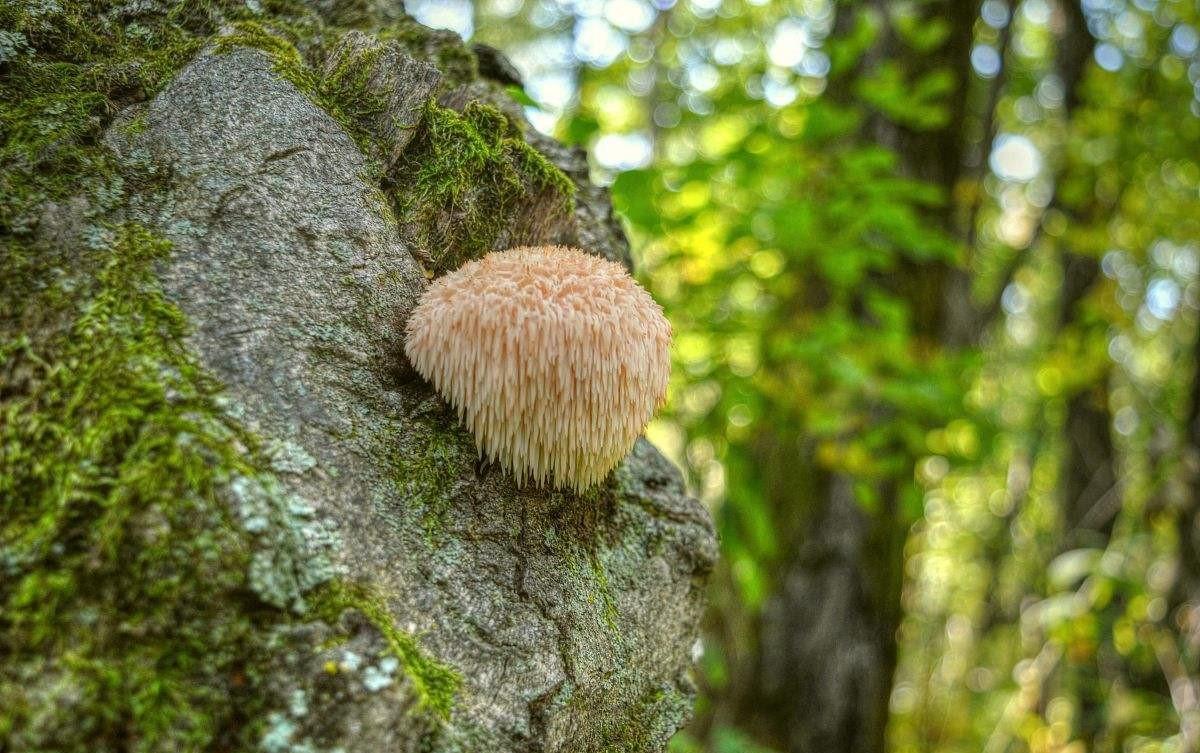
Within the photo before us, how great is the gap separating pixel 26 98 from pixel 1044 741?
818 cm

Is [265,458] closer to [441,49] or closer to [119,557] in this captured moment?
[119,557]

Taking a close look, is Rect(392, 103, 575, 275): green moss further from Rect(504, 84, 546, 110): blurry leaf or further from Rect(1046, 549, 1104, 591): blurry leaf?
Rect(1046, 549, 1104, 591): blurry leaf

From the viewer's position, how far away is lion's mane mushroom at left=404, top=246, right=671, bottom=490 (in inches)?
64.6

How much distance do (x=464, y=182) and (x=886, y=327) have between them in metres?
3.40

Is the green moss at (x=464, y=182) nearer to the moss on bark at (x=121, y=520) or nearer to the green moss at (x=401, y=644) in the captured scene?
the moss on bark at (x=121, y=520)

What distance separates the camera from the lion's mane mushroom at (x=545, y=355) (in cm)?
164

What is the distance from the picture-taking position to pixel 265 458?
1.52m

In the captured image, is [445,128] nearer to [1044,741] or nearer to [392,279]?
[392,279]

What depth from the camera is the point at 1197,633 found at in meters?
5.80

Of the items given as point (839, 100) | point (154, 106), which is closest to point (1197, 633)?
point (839, 100)

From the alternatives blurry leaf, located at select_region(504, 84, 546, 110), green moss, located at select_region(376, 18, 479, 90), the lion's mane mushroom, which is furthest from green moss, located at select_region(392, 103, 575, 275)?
blurry leaf, located at select_region(504, 84, 546, 110)

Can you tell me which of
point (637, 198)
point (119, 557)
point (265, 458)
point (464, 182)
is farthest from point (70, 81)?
point (637, 198)

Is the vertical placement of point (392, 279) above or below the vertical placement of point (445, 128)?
below

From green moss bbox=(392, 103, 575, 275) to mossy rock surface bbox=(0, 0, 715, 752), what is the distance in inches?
0.4
